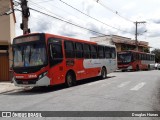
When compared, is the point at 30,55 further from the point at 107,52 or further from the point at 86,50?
the point at 107,52

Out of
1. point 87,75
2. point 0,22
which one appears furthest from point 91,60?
point 0,22

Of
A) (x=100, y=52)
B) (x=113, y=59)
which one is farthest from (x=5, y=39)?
(x=113, y=59)

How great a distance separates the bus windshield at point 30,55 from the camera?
45.0ft

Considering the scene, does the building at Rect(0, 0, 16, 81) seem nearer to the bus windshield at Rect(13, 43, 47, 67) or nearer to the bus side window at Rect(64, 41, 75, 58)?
the bus windshield at Rect(13, 43, 47, 67)

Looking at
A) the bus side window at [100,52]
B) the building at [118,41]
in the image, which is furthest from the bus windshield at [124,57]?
the building at [118,41]

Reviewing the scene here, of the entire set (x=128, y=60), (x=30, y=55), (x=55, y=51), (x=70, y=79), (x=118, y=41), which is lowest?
(x=70, y=79)

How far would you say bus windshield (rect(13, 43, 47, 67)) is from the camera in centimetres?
1370

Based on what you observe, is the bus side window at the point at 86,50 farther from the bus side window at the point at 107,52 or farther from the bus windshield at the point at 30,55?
the bus windshield at the point at 30,55

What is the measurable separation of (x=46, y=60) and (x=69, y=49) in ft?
8.61

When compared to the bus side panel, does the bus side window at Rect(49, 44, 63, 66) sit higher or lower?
higher

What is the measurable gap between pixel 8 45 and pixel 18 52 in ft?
22.6

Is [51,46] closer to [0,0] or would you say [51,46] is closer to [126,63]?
[0,0]

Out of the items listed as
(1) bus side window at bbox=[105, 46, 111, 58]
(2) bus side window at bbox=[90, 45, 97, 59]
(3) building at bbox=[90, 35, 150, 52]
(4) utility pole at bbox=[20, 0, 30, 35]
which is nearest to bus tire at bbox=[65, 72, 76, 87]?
(2) bus side window at bbox=[90, 45, 97, 59]

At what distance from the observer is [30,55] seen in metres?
14.0
